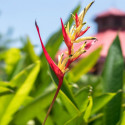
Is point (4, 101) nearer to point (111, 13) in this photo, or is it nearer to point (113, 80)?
point (113, 80)

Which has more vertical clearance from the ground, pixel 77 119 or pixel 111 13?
pixel 111 13

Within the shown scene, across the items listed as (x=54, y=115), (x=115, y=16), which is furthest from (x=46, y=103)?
(x=115, y=16)

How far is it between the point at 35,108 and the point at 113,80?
21 cm

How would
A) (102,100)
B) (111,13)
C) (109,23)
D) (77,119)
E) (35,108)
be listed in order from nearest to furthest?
(77,119) → (102,100) → (35,108) → (111,13) → (109,23)

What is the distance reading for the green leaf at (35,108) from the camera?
667 mm

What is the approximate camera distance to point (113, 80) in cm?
A: 72

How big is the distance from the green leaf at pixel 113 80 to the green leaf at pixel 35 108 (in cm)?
14

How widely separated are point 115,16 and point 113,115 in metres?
15.3

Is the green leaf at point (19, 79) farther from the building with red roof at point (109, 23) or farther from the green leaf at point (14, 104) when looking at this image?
the building with red roof at point (109, 23)

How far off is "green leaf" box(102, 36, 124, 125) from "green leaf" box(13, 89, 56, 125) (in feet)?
0.45

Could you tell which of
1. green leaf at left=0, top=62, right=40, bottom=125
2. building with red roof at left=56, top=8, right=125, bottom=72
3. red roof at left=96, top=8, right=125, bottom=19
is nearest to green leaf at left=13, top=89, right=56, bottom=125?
green leaf at left=0, top=62, right=40, bottom=125

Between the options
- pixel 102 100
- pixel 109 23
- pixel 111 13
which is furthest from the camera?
pixel 109 23

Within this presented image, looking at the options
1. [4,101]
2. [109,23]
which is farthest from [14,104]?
[109,23]

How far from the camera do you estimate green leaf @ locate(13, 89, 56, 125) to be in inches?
26.3
